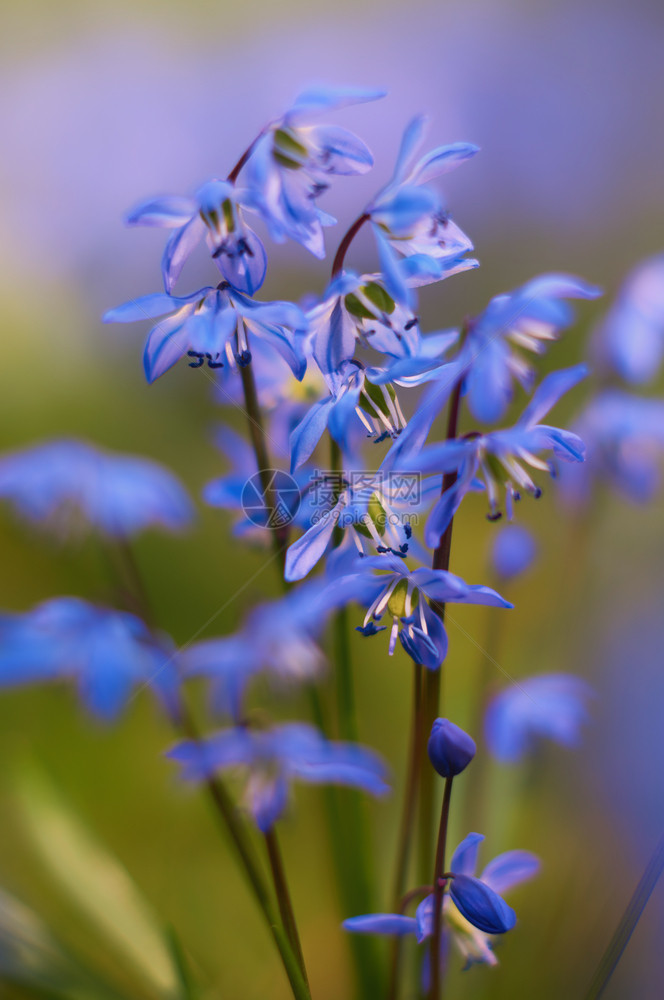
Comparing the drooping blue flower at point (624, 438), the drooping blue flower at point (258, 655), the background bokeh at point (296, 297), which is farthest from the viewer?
the background bokeh at point (296, 297)

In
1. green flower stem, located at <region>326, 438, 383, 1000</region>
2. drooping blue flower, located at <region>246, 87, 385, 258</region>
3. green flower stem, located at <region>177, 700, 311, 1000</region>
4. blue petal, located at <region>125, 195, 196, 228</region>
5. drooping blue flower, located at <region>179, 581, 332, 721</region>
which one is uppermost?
drooping blue flower, located at <region>246, 87, 385, 258</region>

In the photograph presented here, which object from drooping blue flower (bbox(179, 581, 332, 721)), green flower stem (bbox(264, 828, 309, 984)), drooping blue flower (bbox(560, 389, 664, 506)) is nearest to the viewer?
green flower stem (bbox(264, 828, 309, 984))

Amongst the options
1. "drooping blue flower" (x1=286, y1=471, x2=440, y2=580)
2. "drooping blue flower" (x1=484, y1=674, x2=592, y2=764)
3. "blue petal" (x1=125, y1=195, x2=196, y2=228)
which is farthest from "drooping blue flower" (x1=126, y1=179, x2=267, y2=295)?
"drooping blue flower" (x1=484, y1=674, x2=592, y2=764)

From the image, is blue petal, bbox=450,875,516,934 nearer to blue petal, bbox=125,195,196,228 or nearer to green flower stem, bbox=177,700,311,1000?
green flower stem, bbox=177,700,311,1000

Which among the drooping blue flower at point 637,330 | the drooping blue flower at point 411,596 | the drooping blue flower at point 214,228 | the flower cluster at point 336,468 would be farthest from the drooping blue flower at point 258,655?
the drooping blue flower at point 637,330

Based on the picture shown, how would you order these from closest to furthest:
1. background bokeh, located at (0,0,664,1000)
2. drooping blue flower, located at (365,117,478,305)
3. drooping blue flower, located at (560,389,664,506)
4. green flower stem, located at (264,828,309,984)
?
drooping blue flower, located at (365,117,478,305) → green flower stem, located at (264,828,309,984) → drooping blue flower, located at (560,389,664,506) → background bokeh, located at (0,0,664,1000)

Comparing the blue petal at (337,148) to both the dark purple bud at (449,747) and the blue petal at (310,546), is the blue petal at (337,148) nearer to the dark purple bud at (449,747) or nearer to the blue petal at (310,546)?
the blue petal at (310,546)

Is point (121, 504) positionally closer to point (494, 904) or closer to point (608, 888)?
point (494, 904)

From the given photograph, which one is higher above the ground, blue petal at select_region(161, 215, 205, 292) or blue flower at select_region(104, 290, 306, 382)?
blue petal at select_region(161, 215, 205, 292)
